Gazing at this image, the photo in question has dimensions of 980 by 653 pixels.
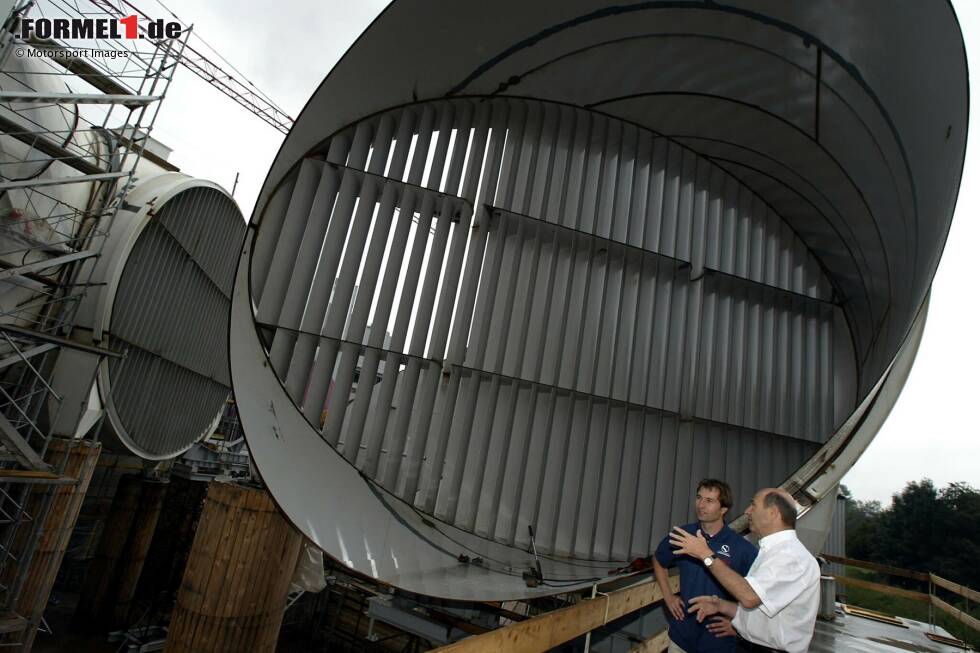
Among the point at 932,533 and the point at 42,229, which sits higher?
the point at 42,229

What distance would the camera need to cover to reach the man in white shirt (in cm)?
243

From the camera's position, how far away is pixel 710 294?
6348 mm

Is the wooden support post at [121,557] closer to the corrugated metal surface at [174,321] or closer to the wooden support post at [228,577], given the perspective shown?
the corrugated metal surface at [174,321]

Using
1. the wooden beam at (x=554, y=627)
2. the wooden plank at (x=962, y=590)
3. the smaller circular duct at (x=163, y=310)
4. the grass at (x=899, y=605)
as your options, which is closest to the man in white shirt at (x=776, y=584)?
the wooden beam at (x=554, y=627)

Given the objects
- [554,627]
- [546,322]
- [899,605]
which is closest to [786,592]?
[554,627]

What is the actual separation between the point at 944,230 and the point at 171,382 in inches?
599

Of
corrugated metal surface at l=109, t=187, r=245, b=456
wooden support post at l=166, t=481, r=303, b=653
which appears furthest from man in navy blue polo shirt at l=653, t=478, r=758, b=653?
corrugated metal surface at l=109, t=187, r=245, b=456

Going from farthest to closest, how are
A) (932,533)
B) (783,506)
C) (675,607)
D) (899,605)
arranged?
(932,533), (899,605), (675,607), (783,506)

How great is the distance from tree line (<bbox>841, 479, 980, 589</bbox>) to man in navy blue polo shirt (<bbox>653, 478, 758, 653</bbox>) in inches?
1438

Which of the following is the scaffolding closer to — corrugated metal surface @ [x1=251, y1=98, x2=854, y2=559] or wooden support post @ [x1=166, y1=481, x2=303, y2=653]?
wooden support post @ [x1=166, y1=481, x2=303, y2=653]

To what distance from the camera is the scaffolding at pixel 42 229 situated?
7773 millimetres

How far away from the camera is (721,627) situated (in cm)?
280

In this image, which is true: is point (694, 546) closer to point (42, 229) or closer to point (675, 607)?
point (675, 607)

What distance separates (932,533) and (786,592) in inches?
1807
